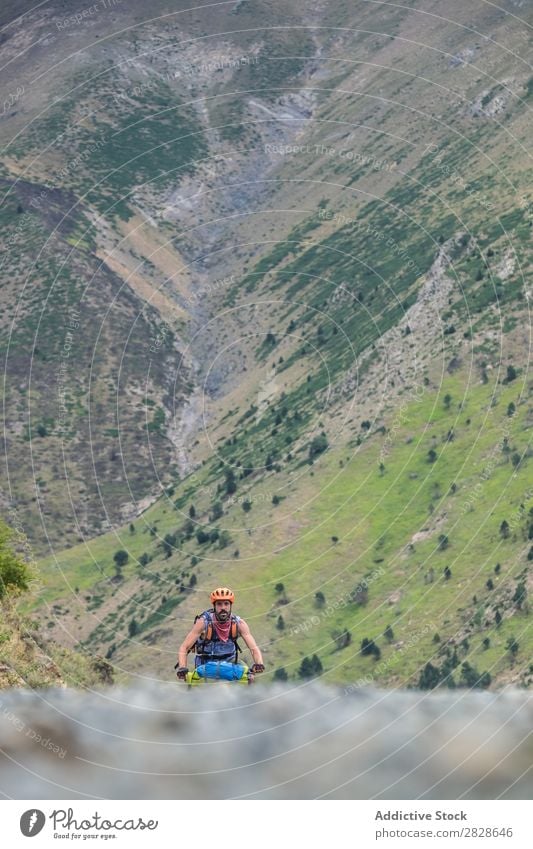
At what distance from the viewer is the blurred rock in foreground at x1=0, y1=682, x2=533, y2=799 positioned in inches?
1762

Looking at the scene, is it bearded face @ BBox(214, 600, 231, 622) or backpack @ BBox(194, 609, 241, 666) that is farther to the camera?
backpack @ BBox(194, 609, 241, 666)

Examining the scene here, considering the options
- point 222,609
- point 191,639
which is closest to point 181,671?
point 191,639

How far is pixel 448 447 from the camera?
547 feet

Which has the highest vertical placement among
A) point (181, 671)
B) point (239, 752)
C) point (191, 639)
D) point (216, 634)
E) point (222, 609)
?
point (222, 609)

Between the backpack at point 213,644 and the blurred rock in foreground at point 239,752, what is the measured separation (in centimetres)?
288

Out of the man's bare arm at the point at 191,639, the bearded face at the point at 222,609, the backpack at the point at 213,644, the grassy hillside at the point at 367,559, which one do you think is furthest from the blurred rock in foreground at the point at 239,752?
the grassy hillside at the point at 367,559

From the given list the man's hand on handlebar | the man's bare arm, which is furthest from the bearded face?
the man's hand on handlebar

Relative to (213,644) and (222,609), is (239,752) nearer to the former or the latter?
(213,644)

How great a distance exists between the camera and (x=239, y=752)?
4897cm

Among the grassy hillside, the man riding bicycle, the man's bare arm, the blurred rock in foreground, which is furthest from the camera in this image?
the grassy hillside

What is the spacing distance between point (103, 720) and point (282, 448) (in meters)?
132

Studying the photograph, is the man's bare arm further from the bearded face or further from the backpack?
the bearded face

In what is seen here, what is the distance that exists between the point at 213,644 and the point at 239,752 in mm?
7271

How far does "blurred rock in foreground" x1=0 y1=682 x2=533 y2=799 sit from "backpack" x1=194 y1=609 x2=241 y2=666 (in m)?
2.88
